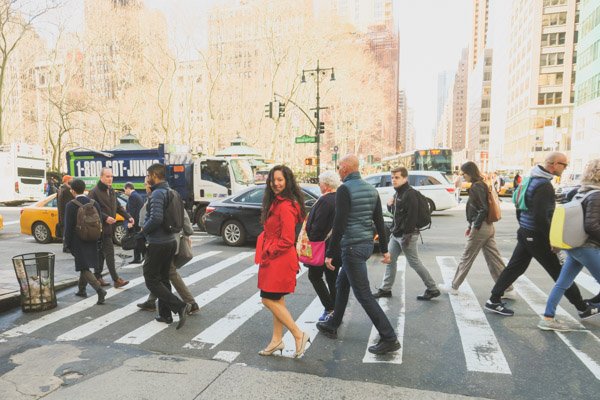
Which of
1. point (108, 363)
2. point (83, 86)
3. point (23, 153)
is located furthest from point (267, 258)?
point (83, 86)

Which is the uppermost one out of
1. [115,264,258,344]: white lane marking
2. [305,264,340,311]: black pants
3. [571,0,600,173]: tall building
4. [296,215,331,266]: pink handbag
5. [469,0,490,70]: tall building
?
[469,0,490,70]: tall building

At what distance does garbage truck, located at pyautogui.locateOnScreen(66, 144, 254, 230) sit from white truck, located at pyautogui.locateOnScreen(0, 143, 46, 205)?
826 centimetres

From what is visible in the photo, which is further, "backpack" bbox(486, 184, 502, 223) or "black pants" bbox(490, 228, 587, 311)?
"backpack" bbox(486, 184, 502, 223)

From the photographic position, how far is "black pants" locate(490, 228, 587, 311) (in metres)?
4.79

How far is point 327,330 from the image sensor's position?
4.54 meters

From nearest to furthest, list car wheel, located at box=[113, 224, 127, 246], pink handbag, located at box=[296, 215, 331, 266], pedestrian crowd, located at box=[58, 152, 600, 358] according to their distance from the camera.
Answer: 1. pedestrian crowd, located at box=[58, 152, 600, 358]
2. pink handbag, located at box=[296, 215, 331, 266]
3. car wheel, located at box=[113, 224, 127, 246]

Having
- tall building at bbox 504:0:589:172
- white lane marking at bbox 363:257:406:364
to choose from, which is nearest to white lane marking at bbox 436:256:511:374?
white lane marking at bbox 363:257:406:364

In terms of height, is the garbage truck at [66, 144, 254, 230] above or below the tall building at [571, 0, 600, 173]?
below

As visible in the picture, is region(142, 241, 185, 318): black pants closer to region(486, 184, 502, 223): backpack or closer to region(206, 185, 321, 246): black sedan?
region(486, 184, 502, 223): backpack

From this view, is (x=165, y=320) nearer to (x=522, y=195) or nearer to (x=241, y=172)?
(x=522, y=195)

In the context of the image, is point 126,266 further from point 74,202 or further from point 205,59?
point 205,59

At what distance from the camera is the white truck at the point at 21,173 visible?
20.8 metres

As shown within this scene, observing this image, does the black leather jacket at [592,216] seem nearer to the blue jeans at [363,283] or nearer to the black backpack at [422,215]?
the black backpack at [422,215]

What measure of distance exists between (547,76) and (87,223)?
272 ft
